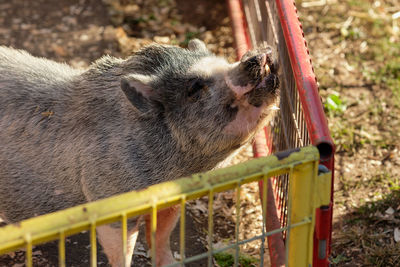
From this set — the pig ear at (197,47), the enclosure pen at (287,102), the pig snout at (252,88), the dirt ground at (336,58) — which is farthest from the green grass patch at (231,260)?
the pig ear at (197,47)

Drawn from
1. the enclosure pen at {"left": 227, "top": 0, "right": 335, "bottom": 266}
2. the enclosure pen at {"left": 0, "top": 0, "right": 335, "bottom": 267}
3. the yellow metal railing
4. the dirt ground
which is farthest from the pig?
the yellow metal railing

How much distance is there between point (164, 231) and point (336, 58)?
3294 mm

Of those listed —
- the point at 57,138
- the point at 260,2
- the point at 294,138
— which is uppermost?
the point at 260,2

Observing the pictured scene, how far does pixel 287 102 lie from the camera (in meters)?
4.80

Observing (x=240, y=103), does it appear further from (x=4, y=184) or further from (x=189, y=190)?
(x=4, y=184)

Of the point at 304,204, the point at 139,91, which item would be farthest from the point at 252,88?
the point at 304,204

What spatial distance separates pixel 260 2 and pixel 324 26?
70.2 inches

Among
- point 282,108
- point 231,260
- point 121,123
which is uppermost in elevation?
point 121,123

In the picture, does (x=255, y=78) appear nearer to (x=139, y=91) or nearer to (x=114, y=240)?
(x=139, y=91)

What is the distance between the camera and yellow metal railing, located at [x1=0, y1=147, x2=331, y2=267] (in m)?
2.61

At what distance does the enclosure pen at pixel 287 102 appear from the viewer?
128 inches

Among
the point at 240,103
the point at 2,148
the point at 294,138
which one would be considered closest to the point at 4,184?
the point at 2,148

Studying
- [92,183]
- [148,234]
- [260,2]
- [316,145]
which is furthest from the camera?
[260,2]

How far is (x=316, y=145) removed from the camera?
123 inches
